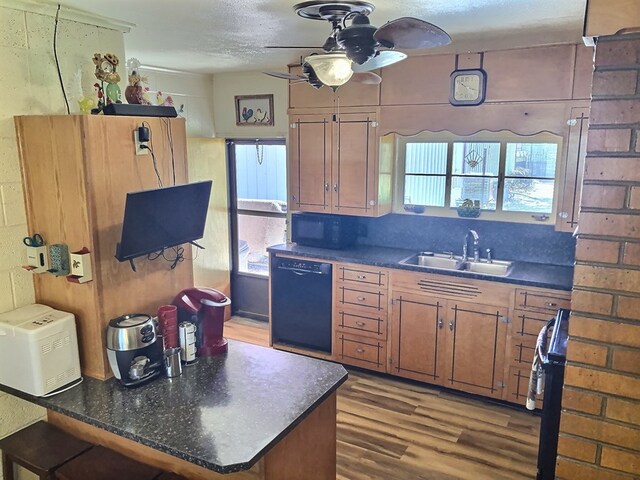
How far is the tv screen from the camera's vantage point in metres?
2.20

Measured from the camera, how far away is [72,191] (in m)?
2.26

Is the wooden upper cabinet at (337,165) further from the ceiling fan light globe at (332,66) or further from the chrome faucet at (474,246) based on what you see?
the ceiling fan light globe at (332,66)

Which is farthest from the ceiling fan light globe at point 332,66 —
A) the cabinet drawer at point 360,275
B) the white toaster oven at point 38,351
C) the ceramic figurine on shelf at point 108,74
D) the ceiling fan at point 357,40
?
the cabinet drawer at point 360,275

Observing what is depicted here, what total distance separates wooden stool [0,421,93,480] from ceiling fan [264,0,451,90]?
1999 mm

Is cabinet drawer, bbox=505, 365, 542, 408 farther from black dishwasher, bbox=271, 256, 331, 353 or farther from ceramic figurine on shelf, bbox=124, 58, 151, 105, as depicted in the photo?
ceramic figurine on shelf, bbox=124, 58, 151, 105

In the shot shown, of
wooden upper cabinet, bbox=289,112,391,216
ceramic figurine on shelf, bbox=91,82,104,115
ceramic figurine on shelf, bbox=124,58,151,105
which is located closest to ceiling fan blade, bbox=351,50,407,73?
ceramic figurine on shelf, bbox=124,58,151,105

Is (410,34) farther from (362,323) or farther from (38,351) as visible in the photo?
(362,323)

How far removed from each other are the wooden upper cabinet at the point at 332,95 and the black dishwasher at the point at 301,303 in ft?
4.26

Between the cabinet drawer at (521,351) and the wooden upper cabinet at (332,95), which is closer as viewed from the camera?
the cabinet drawer at (521,351)

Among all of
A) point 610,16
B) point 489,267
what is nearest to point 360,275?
point 489,267

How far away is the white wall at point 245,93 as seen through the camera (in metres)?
4.90

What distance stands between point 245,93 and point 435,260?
8.12 feet

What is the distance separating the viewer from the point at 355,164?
4.18 metres

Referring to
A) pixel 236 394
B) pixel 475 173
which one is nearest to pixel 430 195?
pixel 475 173
